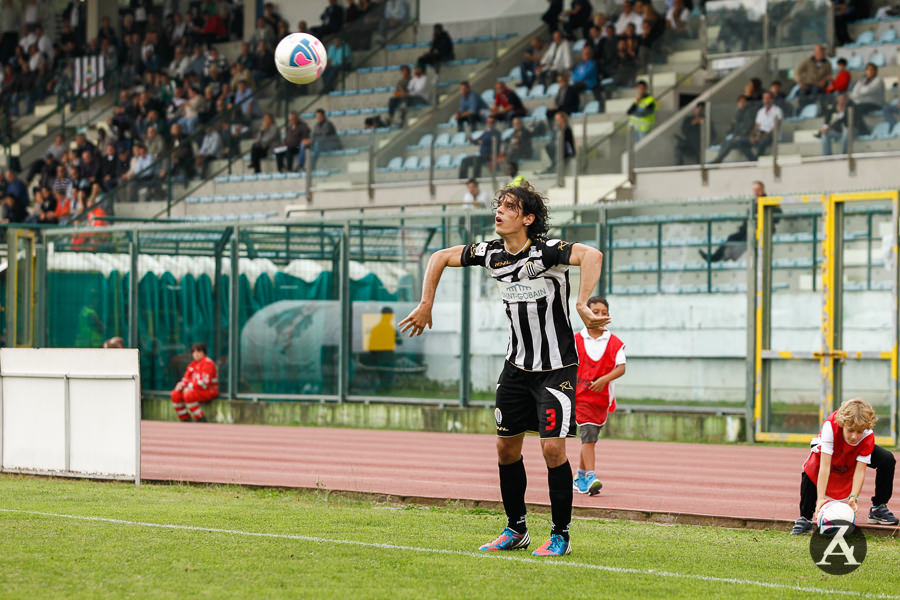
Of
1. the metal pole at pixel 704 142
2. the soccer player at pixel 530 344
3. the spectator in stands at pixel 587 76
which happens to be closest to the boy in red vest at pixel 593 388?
the soccer player at pixel 530 344

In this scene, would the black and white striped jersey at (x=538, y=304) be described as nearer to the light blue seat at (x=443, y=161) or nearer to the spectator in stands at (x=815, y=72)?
the light blue seat at (x=443, y=161)

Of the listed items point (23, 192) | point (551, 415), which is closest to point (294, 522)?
point (551, 415)

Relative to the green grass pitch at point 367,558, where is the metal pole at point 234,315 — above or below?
above

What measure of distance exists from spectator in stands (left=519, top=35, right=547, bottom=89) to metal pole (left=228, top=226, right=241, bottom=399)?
9070 mm

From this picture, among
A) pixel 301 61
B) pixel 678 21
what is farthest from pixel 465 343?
pixel 678 21

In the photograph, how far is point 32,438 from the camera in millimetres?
13781

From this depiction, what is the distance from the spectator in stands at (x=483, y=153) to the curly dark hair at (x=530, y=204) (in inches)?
618

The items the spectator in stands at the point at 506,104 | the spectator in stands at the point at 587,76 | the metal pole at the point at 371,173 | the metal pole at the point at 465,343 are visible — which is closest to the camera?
the metal pole at the point at 465,343

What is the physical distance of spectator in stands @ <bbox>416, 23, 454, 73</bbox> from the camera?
32219mm

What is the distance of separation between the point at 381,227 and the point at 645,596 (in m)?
14.9

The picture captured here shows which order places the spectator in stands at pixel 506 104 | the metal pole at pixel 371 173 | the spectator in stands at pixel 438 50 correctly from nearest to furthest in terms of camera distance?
the metal pole at pixel 371 173, the spectator in stands at pixel 506 104, the spectator in stands at pixel 438 50

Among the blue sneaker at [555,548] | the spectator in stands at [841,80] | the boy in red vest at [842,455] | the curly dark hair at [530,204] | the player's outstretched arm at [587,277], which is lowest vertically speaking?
the blue sneaker at [555,548]

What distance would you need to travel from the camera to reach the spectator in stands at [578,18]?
99.0 feet

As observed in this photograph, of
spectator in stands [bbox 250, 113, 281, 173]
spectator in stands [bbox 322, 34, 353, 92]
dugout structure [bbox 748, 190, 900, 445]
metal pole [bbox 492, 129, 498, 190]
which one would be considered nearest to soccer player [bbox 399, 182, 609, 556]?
dugout structure [bbox 748, 190, 900, 445]
